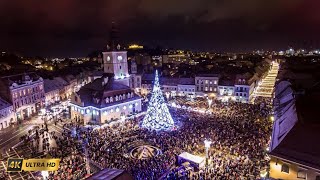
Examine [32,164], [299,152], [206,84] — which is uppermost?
[206,84]

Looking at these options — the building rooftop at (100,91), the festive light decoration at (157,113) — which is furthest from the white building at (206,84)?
the festive light decoration at (157,113)

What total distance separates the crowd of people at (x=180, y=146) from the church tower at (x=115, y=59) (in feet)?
52.4

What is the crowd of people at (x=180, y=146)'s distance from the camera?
82.6ft

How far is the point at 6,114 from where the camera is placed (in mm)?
44844

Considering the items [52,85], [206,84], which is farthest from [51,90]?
[206,84]

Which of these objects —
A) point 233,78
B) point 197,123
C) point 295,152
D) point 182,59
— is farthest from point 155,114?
point 182,59

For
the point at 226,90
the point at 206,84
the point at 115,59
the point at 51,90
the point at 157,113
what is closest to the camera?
the point at 157,113

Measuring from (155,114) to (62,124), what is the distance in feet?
59.6

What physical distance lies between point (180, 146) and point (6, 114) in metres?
33.0

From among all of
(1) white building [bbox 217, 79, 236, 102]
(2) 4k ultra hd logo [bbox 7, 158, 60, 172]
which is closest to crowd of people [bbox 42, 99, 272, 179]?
(2) 4k ultra hd logo [bbox 7, 158, 60, 172]

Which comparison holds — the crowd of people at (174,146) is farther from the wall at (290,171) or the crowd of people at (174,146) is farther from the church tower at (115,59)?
the church tower at (115,59)

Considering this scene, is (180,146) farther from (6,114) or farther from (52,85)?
(52,85)

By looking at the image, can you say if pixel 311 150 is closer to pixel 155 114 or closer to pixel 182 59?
pixel 155 114

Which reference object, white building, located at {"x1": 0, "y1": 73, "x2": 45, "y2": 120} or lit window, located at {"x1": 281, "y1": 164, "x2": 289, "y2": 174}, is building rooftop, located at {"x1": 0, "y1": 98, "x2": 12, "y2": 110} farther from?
lit window, located at {"x1": 281, "y1": 164, "x2": 289, "y2": 174}
